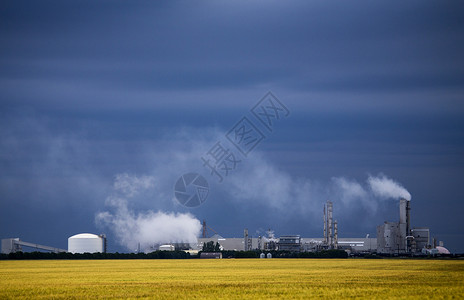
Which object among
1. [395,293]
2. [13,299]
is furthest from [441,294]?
[13,299]

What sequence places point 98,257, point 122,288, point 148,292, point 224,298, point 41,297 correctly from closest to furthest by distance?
point 224,298 < point 41,297 < point 148,292 < point 122,288 < point 98,257

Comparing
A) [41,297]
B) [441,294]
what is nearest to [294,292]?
[441,294]

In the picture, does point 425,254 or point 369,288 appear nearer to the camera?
point 369,288

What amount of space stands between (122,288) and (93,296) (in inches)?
352

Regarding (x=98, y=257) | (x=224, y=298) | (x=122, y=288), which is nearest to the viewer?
(x=224, y=298)

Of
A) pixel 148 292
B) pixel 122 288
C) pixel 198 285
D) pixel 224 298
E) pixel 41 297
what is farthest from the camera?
pixel 198 285

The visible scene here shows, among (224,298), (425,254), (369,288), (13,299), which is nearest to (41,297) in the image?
(13,299)

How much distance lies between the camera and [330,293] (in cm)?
5625

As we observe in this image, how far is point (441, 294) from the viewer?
53.6 m

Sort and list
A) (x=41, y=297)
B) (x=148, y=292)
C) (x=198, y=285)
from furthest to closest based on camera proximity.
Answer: (x=198, y=285) < (x=148, y=292) < (x=41, y=297)

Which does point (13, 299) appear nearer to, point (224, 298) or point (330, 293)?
point (224, 298)

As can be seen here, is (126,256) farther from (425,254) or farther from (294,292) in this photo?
(294,292)

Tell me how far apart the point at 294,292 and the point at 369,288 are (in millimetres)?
7779

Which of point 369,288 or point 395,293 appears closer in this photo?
point 395,293
